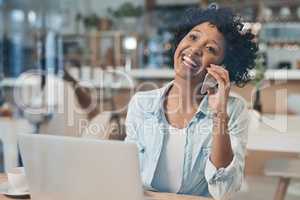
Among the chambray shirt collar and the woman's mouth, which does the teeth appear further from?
the chambray shirt collar

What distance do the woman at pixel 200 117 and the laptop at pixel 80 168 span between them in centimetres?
31

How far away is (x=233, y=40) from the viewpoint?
53.2 inches

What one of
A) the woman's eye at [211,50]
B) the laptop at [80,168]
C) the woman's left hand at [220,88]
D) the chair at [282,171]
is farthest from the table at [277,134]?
the laptop at [80,168]

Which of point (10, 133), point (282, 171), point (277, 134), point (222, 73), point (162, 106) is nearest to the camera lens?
point (222, 73)

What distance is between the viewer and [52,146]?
46.1 inches

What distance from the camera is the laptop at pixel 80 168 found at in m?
1.10

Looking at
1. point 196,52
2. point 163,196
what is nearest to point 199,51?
point 196,52

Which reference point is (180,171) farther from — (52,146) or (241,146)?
(52,146)

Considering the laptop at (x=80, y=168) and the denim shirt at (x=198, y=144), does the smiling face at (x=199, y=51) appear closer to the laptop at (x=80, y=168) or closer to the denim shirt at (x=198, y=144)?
the denim shirt at (x=198, y=144)

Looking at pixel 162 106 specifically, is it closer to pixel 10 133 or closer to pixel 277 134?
pixel 277 134

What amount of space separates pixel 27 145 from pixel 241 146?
0.65 metres

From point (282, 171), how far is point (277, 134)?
15.4 inches

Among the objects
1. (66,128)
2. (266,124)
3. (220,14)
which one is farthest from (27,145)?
(266,124)

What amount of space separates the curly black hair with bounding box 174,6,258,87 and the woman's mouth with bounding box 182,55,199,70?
0.29ft
